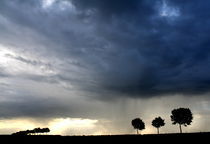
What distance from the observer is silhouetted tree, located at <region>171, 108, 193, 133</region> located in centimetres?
11794

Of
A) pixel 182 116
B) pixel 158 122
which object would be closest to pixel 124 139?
pixel 182 116

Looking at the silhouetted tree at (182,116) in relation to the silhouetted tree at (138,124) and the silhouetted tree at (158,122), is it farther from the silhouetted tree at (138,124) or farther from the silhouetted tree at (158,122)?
the silhouetted tree at (138,124)

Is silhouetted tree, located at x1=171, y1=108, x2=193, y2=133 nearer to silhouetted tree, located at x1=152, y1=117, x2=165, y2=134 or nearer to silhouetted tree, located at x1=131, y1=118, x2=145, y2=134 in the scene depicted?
silhouetted tree, located at x1=152, y1=117, x2=165, y2=134

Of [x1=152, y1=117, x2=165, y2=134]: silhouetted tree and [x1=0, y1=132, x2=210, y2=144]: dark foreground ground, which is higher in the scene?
[x1=152, y1=117, x2=165, y2=134]: silhouetted tree

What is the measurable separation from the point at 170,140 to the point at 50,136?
9.07 meters

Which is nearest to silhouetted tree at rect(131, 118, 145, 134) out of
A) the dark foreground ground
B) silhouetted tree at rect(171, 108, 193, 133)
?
silhouetted tree at rect(171, 108, 193, 133)

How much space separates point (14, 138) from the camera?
18.1 m

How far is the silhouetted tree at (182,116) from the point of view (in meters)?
118

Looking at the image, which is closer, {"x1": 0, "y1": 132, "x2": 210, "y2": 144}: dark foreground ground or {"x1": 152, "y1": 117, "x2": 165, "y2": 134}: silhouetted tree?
{"x1": 0, "y1": 132, "x2": 210, "y2": 144}: dark foreground ground

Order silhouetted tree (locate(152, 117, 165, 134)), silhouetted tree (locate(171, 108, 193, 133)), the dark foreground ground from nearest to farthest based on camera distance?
1. the dark foreground ground
2. silhouetted tree (locate(171, 108, 193, 133))
3. silhouetted tree (locate(152, 117, 165, 134))

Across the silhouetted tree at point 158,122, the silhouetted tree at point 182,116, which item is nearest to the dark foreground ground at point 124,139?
the silhouetted tree at point 182,116

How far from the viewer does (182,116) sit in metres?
119

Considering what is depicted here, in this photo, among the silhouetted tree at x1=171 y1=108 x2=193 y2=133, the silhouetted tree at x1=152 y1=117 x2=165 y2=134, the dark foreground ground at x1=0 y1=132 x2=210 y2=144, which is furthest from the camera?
the silhouetted tree at x1=152 y1=117 x2=165 y2=134

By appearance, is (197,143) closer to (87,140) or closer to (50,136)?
(87,140)
